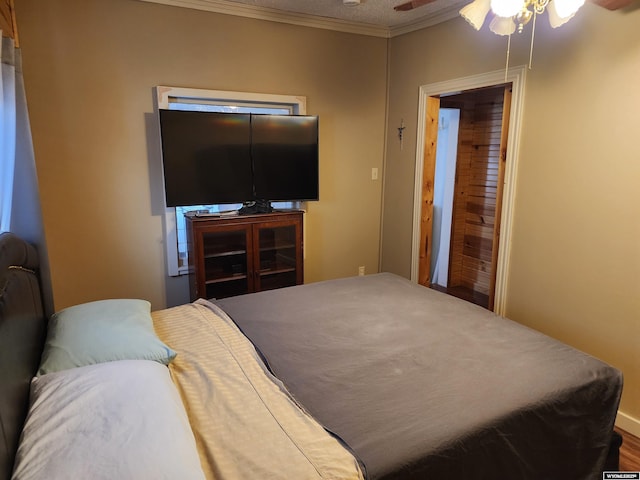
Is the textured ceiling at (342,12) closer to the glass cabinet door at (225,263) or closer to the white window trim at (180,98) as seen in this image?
the white window trim at (180,98)

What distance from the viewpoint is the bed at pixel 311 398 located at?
1.09 m

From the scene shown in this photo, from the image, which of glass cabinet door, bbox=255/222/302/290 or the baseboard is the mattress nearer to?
the baseboard

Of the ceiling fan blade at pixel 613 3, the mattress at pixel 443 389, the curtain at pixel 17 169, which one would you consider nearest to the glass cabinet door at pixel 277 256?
Answer: the mattress at pixel 443 389

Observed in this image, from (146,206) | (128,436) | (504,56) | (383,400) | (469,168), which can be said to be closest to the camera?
(128,436)

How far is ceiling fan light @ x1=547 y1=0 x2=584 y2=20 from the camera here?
1684 millimetres

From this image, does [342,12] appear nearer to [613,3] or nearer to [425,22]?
[425,22]

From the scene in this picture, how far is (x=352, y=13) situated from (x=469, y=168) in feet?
6.69

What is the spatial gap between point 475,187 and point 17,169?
397 cm

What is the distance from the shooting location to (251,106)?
3.50 m

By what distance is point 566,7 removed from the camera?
1704mm

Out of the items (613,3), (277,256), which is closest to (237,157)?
(277,256)

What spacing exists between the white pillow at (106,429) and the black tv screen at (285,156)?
227 centimetres

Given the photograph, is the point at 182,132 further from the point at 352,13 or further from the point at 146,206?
the point at 352,13

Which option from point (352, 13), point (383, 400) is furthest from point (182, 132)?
point (383, 400)
